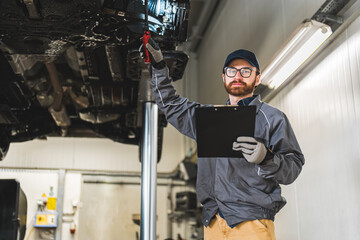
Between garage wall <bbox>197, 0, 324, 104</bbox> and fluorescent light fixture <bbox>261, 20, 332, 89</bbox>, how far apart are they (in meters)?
0.20

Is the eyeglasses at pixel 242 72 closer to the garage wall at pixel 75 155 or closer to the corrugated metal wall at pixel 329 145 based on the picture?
the corrugated metal wall at pixel 329 145

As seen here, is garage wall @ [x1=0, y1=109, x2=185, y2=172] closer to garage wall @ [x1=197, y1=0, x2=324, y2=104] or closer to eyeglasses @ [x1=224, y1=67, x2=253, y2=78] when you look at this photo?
garage wall @ [x1=197, y1=0, x2=324, y2=104]

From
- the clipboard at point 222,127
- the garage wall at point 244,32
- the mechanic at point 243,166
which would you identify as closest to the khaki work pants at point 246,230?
the mechanic at point 243,166

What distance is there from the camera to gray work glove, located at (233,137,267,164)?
63.8 inches

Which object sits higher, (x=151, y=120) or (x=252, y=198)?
(x=151, y=120)

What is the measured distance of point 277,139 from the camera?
186cm

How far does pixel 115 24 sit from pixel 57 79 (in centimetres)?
140

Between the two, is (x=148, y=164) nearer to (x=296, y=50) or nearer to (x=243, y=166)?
(x=296, y=50)

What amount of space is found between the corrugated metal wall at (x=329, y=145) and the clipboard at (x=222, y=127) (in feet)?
3.87

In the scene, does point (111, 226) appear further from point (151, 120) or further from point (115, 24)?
point (115, 24)

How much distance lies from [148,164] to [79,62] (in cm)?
97

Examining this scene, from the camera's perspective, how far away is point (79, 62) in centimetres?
331

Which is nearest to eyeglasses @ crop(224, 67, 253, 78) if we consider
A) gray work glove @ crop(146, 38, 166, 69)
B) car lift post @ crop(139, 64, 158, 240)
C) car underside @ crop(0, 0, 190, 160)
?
gray work glove @ crop(146, 38, 166, 69)

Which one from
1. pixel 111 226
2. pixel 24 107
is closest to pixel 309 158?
pixel 24 107
